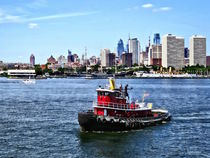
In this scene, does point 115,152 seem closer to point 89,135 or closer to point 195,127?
point 89,135

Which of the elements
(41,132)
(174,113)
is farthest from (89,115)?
(174,113)

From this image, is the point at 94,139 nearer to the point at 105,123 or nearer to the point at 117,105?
the point at 105,123

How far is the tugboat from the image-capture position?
48.7 meters

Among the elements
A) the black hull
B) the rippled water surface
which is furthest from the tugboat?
the rippled water surface

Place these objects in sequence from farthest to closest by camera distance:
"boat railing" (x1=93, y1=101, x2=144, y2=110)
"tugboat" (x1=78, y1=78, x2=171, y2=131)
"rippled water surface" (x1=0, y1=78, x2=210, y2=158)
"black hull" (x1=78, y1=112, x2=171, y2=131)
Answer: "boat railing" (x1=93, y1=101, x2=144, y2=110) < "tugboat" (x1=78, y1=78, x2=171, y2=131) < "black hull" (x1=78, y1=112, x2=171, y2=131) < "rippled water surface" (x1=0, y1=78, x2=210, y2=158)

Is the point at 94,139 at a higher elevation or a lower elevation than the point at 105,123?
lower

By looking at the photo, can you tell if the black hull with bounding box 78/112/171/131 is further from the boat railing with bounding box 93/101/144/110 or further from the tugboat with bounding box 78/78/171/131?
the boat railing with bounding box 93/101/144/110

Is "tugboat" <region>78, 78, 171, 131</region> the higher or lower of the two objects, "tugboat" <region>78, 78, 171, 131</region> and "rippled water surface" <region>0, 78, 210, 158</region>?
the higher

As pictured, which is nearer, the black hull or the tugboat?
the black hull

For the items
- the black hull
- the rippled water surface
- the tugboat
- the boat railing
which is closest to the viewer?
the rippled water surface

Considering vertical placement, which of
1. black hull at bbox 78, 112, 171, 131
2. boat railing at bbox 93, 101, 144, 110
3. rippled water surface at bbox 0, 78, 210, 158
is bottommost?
rippled water surface at bbox 0, 78, 210, 158

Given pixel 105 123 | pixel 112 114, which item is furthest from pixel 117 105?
pixel 105 123

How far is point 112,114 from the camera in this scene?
167 feet

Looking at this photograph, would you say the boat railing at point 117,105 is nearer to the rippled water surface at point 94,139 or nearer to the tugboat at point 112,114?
the tugboat at point 112,114
